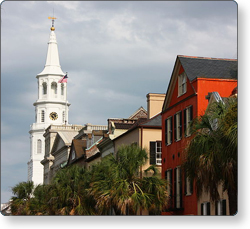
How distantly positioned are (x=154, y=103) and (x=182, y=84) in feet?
45.7

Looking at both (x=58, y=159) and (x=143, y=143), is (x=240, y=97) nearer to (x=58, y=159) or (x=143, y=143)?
(x=143, y=143)

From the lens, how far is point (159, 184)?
1615 inches

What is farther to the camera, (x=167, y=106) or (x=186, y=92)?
(x=167, y=106)

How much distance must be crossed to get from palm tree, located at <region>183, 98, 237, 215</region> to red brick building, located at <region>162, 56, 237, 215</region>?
35.7 feet

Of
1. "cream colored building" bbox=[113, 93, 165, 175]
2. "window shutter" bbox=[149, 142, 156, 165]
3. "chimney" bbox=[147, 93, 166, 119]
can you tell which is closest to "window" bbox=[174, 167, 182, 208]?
"cream colored building" bbox=[113, 93, 165, 175]

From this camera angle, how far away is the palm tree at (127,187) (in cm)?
3922

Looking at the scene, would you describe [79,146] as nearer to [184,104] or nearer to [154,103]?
[154,103]

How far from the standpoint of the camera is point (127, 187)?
40062 mm

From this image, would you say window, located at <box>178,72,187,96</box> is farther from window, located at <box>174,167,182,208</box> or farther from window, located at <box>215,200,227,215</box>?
window, located at <box>215,200,227,215</box>

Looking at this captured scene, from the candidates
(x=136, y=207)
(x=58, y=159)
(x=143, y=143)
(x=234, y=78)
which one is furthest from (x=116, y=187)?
(x=58, y=159)

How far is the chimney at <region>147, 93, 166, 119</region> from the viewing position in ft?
194

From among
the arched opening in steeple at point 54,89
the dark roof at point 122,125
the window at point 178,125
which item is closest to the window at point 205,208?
the window at point 178,125

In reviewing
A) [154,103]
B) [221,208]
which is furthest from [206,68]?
[154,103]

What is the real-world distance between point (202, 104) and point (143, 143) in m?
11.6
